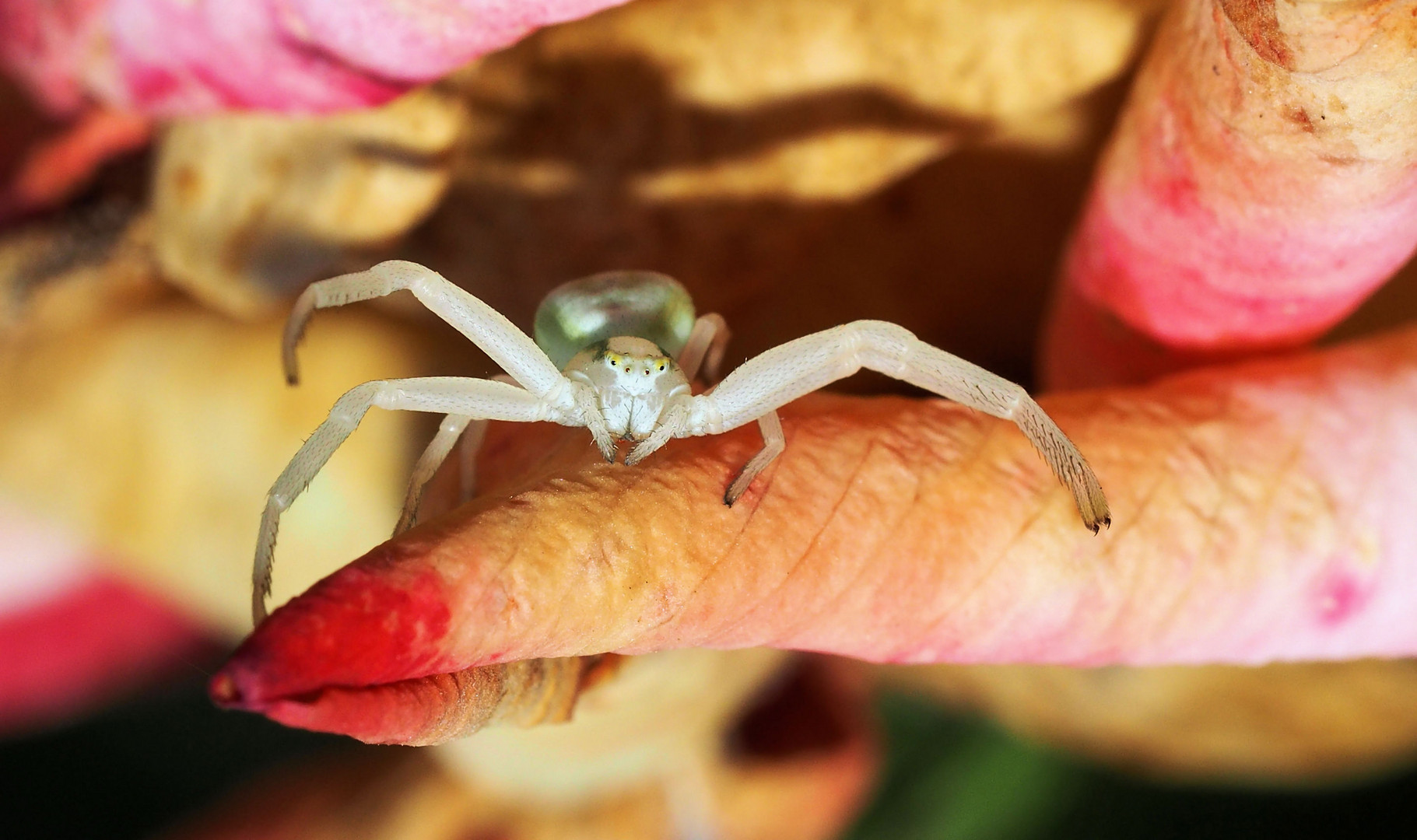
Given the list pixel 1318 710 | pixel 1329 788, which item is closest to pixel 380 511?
pixel 1318 710

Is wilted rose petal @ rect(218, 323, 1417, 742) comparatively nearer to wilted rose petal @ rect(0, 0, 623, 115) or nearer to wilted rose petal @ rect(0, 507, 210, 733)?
wilted rose petal @ rect(0, 0, 623, 115)

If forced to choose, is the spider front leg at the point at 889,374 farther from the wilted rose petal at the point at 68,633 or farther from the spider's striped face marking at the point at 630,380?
the wilted rose petal at the point at 68,633

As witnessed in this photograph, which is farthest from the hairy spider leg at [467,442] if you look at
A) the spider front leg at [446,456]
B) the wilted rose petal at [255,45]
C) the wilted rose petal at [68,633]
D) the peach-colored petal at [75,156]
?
the wilted rose petal at [68,633]

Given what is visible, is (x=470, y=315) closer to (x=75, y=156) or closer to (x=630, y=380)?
(x=630, y=380)

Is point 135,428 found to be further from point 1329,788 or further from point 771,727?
point 1329,788

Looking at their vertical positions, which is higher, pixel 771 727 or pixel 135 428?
pixel 135 428

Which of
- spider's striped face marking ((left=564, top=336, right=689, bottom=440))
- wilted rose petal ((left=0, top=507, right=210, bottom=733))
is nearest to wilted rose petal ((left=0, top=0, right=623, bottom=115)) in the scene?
spider's striped face marking ((left=564, top=336, right=689, bottom=440))

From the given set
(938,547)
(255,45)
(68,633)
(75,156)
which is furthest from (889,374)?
(68,633)
